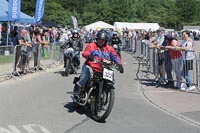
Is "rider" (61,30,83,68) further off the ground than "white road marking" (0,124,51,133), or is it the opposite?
"rider" (61,30,83,68)

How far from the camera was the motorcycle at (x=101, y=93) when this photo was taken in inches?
350

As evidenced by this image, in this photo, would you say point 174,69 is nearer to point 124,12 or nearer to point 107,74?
point 107,74

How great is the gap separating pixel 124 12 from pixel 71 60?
102 metres

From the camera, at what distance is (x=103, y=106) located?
9188 mm

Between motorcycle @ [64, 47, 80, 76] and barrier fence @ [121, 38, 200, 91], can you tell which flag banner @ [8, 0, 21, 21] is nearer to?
motorcycle @ [64, 47, 80, 76]

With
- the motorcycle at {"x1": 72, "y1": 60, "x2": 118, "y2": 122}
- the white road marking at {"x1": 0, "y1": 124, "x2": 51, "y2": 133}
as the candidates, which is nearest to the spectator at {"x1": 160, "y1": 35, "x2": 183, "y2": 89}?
the motorcycle at {"x1": 72, "y1": 60, "x2": 118, "y2": 122}

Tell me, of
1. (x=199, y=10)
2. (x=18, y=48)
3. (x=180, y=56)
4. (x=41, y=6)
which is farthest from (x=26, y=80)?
(x=199, y=10)

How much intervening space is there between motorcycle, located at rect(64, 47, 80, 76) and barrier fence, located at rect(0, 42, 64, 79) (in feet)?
4.34

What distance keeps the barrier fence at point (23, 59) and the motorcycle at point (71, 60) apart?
4.34 ft

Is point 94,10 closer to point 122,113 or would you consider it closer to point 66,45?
point 66,45

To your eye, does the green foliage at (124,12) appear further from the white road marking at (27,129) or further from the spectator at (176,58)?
the white road marking at (27,129)

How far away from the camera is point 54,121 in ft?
29.1

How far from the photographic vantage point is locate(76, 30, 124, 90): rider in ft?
30.5

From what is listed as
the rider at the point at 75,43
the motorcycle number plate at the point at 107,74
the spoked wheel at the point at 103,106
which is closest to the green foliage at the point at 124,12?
the rider at the point at 75,43
